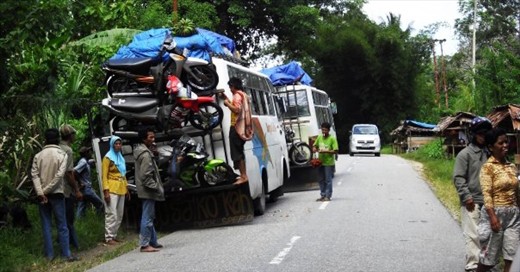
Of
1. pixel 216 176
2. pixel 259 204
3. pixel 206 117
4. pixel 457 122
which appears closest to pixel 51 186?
pixel 206 117

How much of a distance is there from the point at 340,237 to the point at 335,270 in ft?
9.02

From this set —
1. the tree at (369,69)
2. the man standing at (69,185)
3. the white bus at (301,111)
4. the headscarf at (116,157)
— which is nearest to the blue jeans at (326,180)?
the white bus at (301,111)

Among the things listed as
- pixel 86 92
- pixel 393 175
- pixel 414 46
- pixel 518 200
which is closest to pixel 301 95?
pixel 393 175

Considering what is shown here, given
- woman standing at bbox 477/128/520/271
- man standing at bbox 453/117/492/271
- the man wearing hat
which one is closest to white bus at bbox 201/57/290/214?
the man wearing hat

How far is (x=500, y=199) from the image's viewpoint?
23.8 ft

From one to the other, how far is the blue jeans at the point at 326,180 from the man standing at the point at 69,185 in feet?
23.6

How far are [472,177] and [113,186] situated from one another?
605cm

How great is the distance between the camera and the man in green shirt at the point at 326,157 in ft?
56.2

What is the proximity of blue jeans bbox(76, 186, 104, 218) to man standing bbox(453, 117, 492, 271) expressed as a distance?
23.2ft

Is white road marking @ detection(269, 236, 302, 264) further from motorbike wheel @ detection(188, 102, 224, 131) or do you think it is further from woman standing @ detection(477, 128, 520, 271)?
woman standing @ detection(477, 128, 520, 271)

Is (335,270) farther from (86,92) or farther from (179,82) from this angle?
(86,92)

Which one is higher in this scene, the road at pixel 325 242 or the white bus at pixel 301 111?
the white bus at pixel 301 111

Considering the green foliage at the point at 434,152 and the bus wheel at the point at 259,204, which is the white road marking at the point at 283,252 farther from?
the green foliage at the point at 434,152

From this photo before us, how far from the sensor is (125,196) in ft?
40.2
